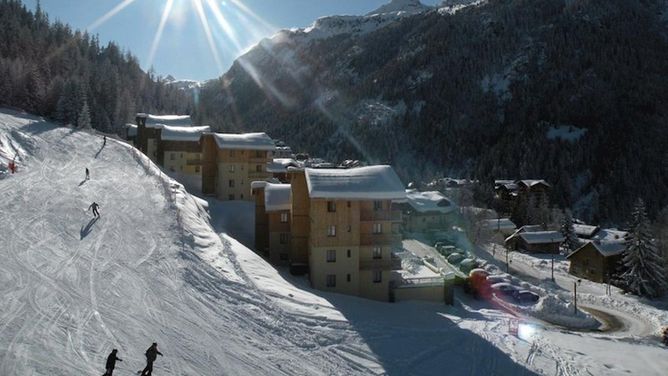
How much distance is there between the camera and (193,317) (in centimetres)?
1861

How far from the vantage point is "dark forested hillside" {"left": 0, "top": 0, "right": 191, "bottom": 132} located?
8150 centimetres

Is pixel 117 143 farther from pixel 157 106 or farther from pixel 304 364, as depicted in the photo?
pixel 157 106

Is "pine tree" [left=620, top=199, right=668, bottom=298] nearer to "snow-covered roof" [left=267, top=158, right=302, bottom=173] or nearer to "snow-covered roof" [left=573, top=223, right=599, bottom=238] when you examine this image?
"snow-covered roof" [left=573, top=223, right=599, bottom=238]

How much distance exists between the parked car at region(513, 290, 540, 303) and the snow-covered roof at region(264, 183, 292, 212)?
871 inches

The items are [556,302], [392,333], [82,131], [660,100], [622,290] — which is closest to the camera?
[392,333]

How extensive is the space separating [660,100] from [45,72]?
189600 millimetres

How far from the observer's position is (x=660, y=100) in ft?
Result: 566

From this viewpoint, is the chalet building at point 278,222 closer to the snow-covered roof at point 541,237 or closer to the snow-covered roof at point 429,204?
the snow-covered roof at point 429,204

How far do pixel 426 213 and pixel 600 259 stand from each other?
24.5 m

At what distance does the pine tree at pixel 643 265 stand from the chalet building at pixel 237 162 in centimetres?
3945

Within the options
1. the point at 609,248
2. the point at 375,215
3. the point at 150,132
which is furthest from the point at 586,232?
the point at 150,132

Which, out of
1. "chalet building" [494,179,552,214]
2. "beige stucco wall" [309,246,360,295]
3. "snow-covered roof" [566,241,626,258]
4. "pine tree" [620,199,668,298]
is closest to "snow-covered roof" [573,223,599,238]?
"chalet building" [494,179,552,214]

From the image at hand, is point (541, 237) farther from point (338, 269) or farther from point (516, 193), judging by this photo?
point (338, 269)

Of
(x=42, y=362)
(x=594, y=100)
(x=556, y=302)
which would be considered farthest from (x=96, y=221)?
(x=594, y=100)
